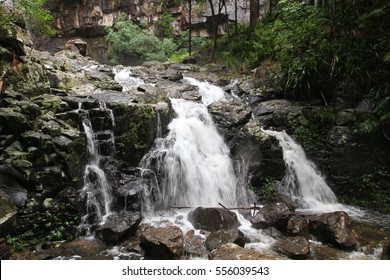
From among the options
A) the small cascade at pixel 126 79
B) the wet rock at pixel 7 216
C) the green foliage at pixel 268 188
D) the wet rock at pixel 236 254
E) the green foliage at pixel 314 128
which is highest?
the small cascade at pixel 126 79

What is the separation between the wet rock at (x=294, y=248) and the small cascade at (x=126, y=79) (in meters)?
8.08

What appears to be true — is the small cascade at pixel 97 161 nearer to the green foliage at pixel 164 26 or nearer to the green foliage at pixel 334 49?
the green foliage at pixel 334 49

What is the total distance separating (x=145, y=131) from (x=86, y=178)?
75.3 inches

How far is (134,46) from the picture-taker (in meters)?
19.5

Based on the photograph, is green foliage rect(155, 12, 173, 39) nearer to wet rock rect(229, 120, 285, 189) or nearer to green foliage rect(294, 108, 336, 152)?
green foliage rect(294, 108, 336, 152)

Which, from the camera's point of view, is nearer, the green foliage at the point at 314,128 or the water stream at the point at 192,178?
the water stream at the point at 192,178

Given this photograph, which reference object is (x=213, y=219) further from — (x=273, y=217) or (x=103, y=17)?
(x=103, y=17)

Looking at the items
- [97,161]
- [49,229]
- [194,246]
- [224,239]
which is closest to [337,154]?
[224,239]

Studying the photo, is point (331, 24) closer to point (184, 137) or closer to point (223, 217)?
point (184, 137)

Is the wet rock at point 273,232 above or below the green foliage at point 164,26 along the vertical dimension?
below

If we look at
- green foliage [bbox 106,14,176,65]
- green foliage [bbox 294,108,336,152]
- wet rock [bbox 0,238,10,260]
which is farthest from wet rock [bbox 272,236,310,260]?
green foliage [bbox 106,14,176,65]

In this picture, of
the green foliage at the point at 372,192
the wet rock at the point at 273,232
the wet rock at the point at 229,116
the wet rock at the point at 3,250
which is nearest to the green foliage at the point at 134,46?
the wet rock at the point at 229,116

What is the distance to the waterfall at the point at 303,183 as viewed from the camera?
7.62m

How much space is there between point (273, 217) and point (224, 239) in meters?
1.46
